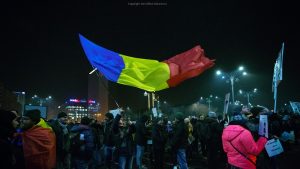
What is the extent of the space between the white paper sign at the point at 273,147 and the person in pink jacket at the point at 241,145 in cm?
44

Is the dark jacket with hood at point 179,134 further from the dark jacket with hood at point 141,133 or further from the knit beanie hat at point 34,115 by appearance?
the knit beanie hat at point 34,115

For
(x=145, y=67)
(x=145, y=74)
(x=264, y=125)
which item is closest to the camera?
(x=264, y=125)

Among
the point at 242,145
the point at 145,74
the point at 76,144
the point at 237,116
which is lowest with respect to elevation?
the point at 76,144

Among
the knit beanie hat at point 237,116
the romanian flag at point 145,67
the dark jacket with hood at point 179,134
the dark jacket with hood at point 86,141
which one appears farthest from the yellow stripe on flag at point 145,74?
the knit beanie hat at point 237,116

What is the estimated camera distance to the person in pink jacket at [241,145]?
17.8 feet

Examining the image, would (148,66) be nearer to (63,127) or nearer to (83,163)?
(63,127)

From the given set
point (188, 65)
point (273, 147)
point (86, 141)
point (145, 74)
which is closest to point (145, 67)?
point (145, 74)

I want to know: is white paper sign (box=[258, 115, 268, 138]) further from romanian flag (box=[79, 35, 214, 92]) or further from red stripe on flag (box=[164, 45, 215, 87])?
red stripe on flag (box=[164, 45, 215, 87])

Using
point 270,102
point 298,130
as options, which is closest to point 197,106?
point 270,102

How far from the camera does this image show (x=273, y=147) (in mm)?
5969

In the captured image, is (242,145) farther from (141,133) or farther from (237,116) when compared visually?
(141,133)

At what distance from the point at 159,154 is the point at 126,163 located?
1.53 m

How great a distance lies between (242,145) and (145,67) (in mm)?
7845

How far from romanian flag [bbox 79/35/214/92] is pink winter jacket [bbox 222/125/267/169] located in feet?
21.7
